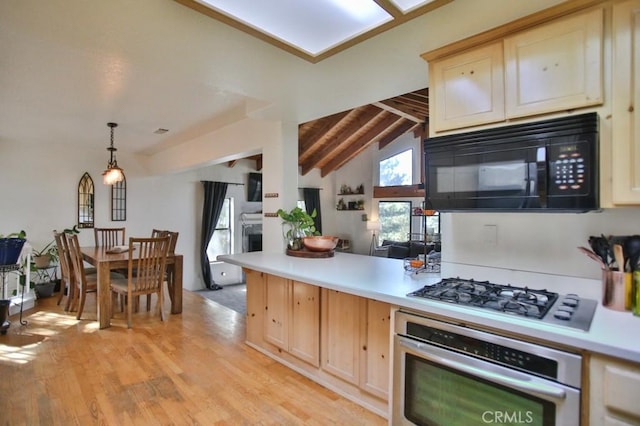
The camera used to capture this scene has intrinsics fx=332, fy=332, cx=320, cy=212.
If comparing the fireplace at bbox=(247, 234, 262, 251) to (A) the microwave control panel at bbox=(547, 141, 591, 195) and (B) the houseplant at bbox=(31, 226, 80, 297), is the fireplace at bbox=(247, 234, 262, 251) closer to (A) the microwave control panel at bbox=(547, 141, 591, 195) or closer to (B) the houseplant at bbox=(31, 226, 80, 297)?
(B) the houseplant at bbox=(31, 226, 80, 297)

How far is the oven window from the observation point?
4.09 ft

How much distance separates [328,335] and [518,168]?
154cm

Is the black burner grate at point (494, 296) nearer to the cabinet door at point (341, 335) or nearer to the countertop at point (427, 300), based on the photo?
the countertop at point (427, 300)

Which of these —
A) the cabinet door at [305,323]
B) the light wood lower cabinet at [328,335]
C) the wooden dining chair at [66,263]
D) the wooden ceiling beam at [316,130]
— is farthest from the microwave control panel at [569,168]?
the wooden ceiling beam at [316,130]

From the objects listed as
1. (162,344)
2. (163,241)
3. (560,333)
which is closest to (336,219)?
(163,241)

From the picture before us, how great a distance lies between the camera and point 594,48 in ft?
4.59

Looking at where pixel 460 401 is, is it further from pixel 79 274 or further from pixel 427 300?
pixel 79 274

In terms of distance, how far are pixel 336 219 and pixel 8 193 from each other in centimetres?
709

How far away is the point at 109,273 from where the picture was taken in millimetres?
3736

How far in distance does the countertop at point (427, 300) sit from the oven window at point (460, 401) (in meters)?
0.25

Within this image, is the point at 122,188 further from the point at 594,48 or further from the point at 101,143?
the point at 594,48

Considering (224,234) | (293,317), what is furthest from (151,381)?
(224,234)

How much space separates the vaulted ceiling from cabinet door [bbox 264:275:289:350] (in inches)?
151

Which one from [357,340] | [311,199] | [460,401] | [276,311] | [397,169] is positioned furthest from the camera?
[311,199]
